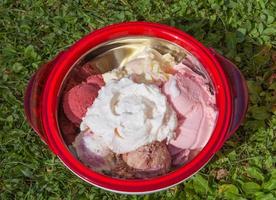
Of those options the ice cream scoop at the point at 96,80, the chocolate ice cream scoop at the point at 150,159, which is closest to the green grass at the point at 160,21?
the chocolate ice cream scoop at the point at 150,159

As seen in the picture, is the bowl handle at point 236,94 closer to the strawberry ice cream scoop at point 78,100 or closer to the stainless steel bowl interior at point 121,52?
the stainless steel bowl interior at point 121,52

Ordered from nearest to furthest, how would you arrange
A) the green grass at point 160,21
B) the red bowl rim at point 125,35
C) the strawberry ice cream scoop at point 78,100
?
1. the red bowl rim at point 125,35
2. the strawberry ice cream scoop at point 78,100
3. the green grass at point 160,21

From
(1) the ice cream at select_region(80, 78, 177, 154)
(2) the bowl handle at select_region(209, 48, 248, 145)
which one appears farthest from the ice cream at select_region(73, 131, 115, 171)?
(2) the bowl handle at select_region(209, 48, 248, 145)

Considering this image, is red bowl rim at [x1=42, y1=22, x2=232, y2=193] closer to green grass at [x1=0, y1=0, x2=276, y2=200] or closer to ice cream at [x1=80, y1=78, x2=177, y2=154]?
ice cream at [x1=80, y1=78, x2=177, y2=154]

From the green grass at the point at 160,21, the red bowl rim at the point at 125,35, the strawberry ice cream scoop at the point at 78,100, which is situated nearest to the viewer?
the red bowl rim at the point at 125,35

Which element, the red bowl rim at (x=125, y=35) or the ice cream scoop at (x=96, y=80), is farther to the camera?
the ice cream scoop at (x=96, y=80)

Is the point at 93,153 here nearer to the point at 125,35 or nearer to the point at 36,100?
the point at 36,100

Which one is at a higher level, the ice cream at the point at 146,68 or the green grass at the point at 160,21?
the ice cream at the point at 146,68

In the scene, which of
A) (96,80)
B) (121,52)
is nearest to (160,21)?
(121,52)
